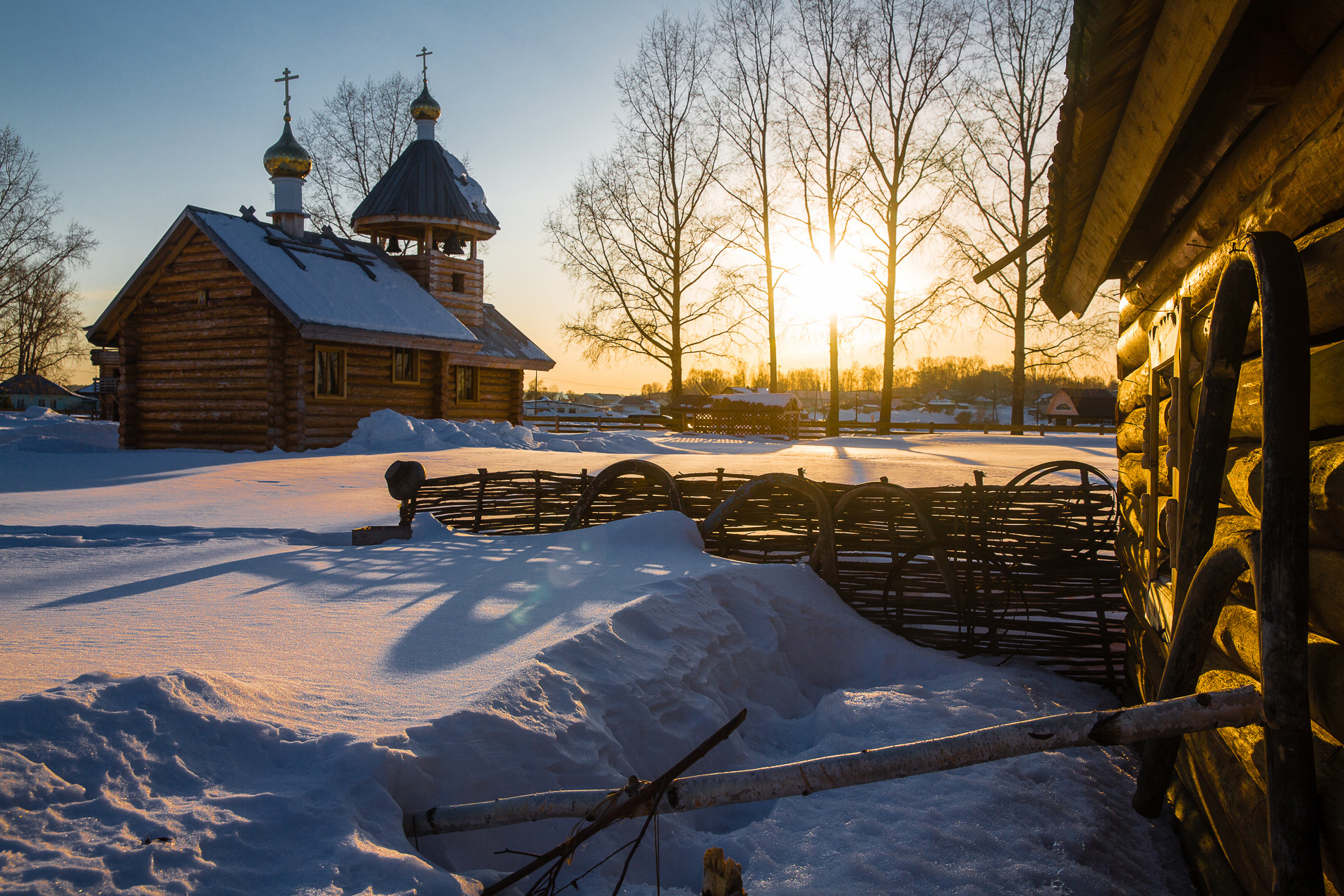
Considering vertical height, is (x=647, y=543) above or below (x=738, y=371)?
below

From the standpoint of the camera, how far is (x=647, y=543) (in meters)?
5.78

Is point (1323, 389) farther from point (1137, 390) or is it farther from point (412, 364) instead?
point (412, 364)

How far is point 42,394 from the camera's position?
245 ft

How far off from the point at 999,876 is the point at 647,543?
3466 millimetres

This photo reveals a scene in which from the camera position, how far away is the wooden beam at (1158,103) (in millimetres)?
1980

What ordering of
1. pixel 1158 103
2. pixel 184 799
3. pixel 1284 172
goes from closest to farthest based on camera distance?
pixel 184 799 < pixel 1284 172 < pixel 1158 103

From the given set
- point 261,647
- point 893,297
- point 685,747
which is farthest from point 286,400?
point 893,297

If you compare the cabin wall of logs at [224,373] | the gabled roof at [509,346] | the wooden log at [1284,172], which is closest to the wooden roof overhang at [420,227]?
the gabled roof at [509,346]

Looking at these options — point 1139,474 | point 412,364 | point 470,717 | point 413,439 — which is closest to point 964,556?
point 1139,474

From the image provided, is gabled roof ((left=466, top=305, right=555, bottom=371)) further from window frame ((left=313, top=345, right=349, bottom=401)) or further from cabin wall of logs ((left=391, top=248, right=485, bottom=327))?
window frame ((left=313, top=345, right=349, bottom=401))

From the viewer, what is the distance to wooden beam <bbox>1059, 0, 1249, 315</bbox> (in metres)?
1.98

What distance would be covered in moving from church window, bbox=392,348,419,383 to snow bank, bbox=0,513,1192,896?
14.9m

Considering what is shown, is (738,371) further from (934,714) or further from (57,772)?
(57,772)

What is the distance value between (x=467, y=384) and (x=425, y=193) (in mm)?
5755
